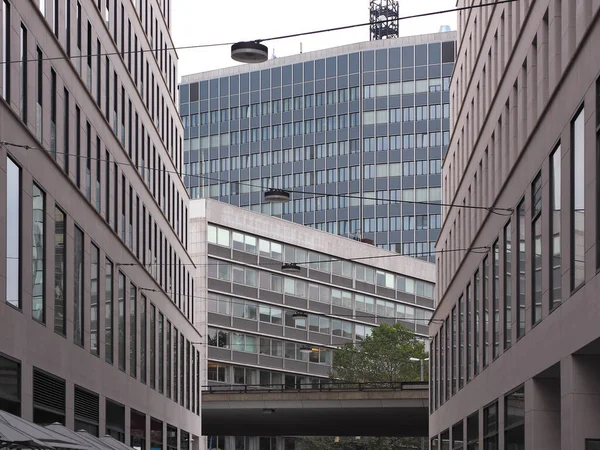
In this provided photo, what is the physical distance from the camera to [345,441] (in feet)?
363

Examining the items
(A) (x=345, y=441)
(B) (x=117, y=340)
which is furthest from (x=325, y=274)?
(B) (x=117, y=340)

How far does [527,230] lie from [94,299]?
16.1m

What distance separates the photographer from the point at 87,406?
1638 inches

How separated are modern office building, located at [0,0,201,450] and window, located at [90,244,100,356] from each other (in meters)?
0.07

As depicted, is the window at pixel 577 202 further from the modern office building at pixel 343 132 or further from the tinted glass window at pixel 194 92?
the tinted glass window at pixel 194 92

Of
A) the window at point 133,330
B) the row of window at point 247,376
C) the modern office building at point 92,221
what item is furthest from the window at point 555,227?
the row of window at point 247,376

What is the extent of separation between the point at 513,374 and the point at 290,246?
7716 centimetres

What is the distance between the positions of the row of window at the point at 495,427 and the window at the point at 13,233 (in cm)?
1307

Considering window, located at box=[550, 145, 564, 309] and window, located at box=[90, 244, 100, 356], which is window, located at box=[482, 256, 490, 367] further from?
window, located at box=[90, 244, 100, 356]

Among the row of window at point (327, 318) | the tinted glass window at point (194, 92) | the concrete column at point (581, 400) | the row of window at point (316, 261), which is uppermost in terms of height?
the tinted glass window at point (194, 92)

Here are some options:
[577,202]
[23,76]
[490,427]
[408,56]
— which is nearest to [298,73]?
[408,56]

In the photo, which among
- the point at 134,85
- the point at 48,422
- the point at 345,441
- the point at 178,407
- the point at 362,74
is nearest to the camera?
the point at 48,422

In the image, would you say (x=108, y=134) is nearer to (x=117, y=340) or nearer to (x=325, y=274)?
(x=117, y=340)

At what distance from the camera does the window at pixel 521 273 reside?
33906 millimetres
